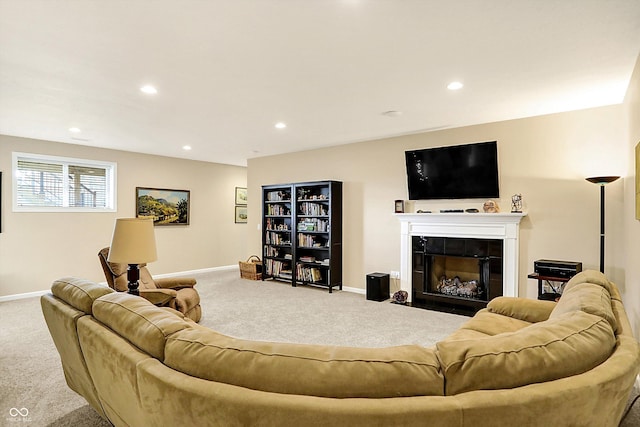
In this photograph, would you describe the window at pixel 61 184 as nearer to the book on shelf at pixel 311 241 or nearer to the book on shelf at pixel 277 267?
the book on shelf at pixel 277 267

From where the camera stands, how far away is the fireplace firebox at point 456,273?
4.66 meters

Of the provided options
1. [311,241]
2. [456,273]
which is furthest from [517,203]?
[311,241]

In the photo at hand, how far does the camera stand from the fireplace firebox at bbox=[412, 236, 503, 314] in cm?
466

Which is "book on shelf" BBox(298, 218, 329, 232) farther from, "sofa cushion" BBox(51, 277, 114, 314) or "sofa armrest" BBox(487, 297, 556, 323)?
"sofa cushion" BBox(51, 277, 114, 314)

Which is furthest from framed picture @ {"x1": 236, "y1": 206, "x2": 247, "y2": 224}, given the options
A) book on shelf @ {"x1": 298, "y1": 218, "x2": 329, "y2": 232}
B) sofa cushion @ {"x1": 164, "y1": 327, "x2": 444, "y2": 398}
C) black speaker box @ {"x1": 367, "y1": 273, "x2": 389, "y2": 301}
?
sofa cushion @ {"x1": 164, "y1": 327, "x2": 444, "y2": 398}

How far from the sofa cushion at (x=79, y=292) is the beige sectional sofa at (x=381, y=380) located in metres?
0.59

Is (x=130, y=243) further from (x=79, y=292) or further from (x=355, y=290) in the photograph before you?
(x=355, y=290)

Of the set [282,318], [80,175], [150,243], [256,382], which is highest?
[80,175]

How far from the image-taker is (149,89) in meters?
3.48

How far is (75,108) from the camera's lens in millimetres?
4125

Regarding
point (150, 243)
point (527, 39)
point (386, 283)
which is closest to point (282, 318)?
point (386, 283)

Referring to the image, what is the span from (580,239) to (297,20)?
3877mm

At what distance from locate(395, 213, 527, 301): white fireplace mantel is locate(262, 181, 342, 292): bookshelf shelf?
1.21 m

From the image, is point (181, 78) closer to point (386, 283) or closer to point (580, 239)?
point (386, 283)
